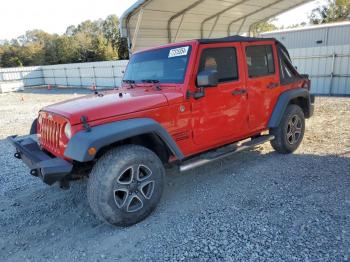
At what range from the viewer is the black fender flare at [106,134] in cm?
282

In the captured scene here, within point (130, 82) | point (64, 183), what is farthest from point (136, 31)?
point (64, 183)

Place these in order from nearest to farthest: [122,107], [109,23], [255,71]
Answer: [122,107], [255,71], [109,23]

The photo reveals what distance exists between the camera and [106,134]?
2914mm

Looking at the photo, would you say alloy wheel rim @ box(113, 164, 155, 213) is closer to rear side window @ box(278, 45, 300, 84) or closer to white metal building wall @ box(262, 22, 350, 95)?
rear side window @ box(278, 45, 300, 84)

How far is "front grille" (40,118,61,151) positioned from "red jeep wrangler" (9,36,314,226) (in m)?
0.01

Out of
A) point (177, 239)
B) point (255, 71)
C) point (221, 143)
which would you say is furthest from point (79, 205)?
point (255, 71)

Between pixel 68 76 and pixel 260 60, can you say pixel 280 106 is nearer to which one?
pixel 260 60

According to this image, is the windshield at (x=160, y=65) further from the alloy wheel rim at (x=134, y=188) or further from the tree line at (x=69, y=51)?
the tree line at (x=69, y=51)

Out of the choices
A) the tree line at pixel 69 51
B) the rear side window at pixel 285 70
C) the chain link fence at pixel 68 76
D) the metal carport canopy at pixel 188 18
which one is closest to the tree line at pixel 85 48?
the tree line at pixel 69 51

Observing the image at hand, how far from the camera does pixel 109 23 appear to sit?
54688mm

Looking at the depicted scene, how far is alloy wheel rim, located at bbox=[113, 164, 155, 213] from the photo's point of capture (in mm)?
3191

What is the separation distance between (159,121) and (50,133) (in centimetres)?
132

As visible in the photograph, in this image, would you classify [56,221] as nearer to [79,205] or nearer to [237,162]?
[79,205]

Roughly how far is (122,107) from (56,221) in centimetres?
169
